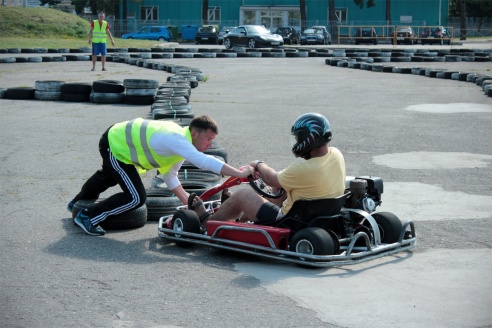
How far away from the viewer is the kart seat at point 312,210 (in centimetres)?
559

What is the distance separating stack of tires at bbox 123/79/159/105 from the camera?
15469mm

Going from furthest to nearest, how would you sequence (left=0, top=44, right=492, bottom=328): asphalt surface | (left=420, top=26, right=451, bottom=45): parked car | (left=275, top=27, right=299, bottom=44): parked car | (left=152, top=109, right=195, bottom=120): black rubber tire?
(left=275, top=27, right=299, bottom=44): parked car < (left=420, top=26, right=451, bottom=45): parked car < (left=152, top=109, right=195, bottom=120): black rubber tire < (left=0, top=44, right=492, bottom=328): asphalt surface

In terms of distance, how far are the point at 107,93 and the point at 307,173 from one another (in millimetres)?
10799

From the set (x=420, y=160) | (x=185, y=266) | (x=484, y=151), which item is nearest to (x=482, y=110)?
(x=484, y=151)

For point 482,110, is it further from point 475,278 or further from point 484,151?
point 475,278

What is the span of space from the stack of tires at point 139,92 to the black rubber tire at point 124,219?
→ 9.02 metres

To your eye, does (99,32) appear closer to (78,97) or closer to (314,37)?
(78,97)

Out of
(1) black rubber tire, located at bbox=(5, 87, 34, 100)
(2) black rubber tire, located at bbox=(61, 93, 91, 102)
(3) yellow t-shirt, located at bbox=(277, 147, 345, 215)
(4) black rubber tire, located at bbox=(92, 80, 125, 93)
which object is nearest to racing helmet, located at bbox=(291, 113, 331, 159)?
(3) yellow t-shirt, located at bbox=(277, 147, 345, 215)

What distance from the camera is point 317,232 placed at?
537 cm

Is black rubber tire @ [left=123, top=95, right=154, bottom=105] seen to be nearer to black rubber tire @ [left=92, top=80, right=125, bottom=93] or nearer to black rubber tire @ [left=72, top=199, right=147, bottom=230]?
black rubber tire @ [left=92, top=80, right=125, bottom=93]

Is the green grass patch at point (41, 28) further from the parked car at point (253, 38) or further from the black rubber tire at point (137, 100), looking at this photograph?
the black rubber tire at point (137, 100)

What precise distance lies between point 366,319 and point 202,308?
37.8 inches

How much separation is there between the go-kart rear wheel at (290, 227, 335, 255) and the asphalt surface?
148 millimetres

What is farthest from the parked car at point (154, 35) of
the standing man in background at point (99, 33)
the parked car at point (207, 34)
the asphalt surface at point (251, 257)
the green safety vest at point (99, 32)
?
the asphalt surface at point (251, 257)
